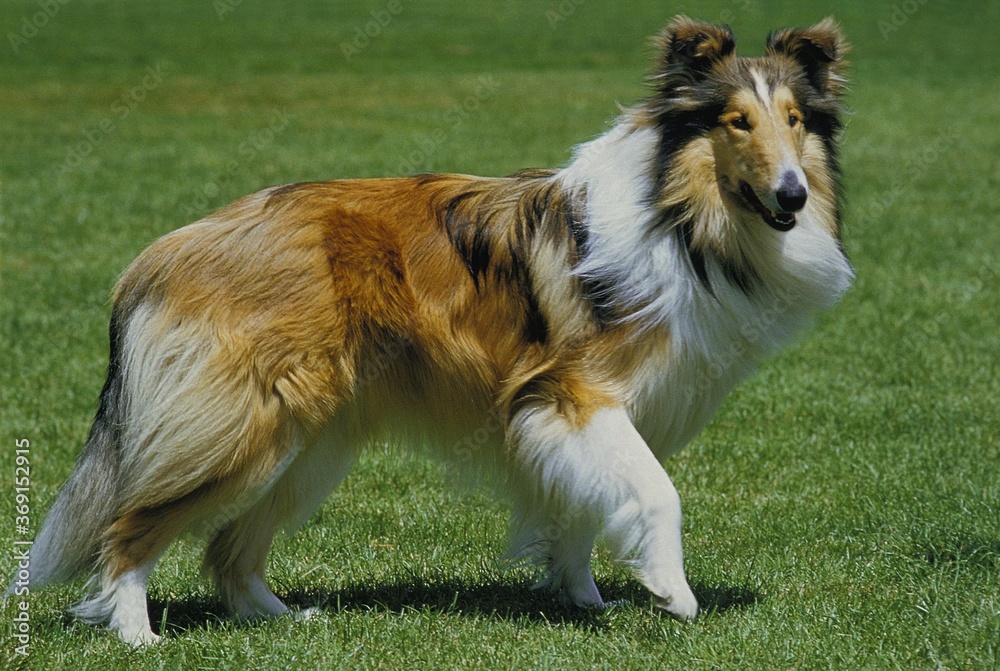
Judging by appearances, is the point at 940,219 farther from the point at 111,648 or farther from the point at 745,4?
the point at 745,4

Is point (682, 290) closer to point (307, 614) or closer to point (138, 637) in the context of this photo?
point (307, 614)

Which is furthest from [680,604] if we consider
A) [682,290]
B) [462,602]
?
Result: [682,290]

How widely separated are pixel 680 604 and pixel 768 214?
143cm

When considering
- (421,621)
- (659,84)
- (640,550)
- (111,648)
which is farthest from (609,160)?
(111,648)

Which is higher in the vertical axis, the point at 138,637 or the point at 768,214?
the point at 768,214

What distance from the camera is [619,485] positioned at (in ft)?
13.6

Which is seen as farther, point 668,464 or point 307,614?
point 668,464

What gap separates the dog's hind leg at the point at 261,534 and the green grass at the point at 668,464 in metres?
0.15

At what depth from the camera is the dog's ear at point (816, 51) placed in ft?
14.1

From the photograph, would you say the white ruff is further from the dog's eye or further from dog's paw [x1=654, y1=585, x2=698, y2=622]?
dog's paw [x1=654, y1=585, x2=698, y2=622]

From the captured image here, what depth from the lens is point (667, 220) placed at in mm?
4250

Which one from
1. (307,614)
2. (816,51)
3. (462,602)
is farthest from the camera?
(462,602)

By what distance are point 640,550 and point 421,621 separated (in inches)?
36.1

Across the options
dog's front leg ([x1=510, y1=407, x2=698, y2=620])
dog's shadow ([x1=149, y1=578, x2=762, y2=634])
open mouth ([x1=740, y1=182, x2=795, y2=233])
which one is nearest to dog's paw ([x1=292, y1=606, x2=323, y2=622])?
dog's shadow ([x1=149, y1=578, x2=762, y2=634])
